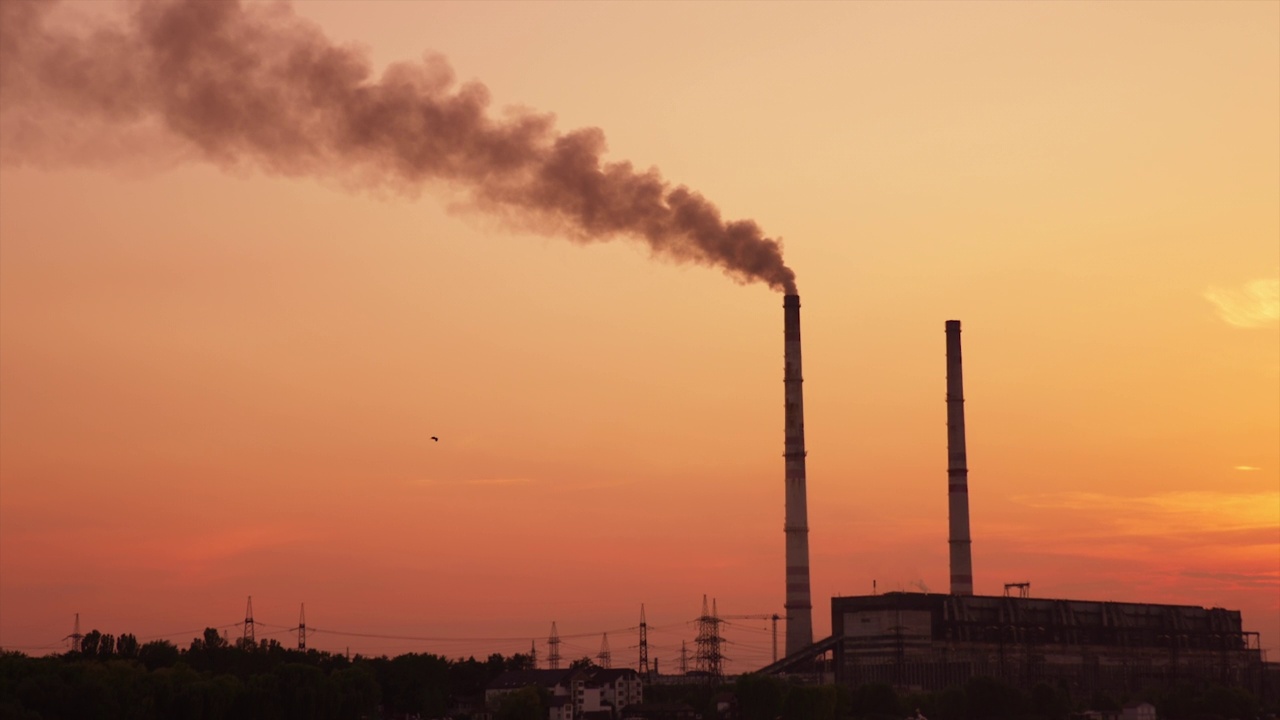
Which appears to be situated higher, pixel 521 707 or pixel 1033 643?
pixel 1033 643

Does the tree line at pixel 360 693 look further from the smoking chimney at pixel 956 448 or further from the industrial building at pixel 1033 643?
the smoking chimney at pixel 956 448

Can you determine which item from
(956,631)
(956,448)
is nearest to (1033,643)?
(956,631)

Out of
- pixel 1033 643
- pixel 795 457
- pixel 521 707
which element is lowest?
pixel 521 707

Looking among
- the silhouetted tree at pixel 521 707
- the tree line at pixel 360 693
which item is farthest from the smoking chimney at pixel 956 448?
the silhouetted tree at pixel 521 707

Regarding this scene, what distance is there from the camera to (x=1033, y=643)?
150125 mm

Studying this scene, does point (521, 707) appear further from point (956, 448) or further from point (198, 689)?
point (956, 448)

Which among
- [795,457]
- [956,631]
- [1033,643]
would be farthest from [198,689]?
[1033,643]

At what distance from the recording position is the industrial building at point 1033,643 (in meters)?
143

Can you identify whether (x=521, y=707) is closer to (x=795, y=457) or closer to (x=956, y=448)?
(x=795, y=457)

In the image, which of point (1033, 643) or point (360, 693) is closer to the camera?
point (360, 693)

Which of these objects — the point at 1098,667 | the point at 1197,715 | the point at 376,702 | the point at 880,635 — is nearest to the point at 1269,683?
the point at 1098,667

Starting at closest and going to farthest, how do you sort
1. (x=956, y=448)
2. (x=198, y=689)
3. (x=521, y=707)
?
(x=198, y=689) < (x=521, y=707) < (x=956, y=448)

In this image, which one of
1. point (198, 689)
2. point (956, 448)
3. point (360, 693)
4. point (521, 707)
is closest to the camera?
point (198, 689)

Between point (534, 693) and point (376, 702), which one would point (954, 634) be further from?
point (376, 702)
